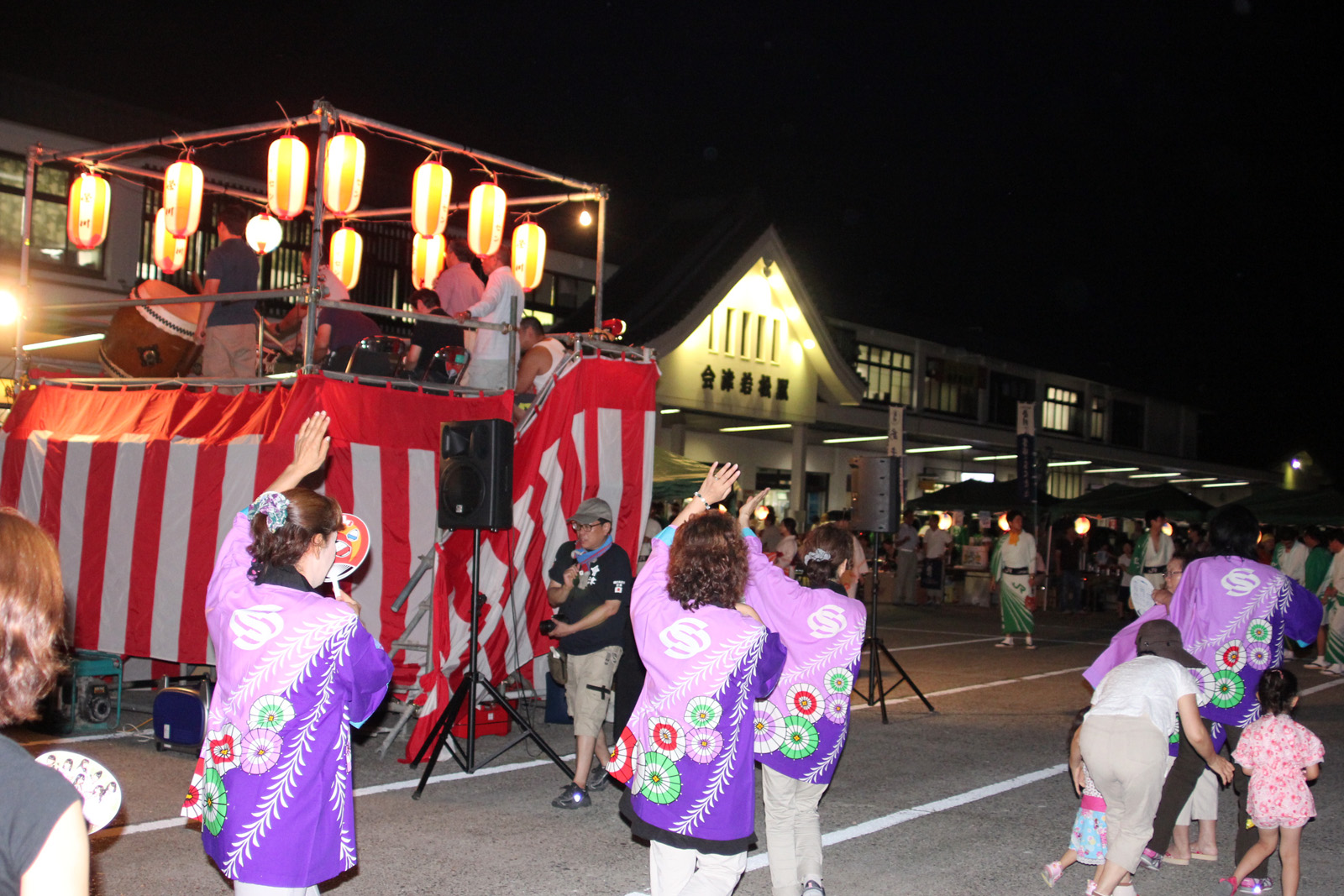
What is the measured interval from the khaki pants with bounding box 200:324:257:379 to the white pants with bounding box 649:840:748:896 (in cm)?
652

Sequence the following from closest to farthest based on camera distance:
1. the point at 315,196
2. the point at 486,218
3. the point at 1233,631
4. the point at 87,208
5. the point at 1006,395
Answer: the point at 1233,631 < the point at 315,196 < the point at 87,208 < the point at 486,218 < the point at 1006,395

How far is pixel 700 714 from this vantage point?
372 cm

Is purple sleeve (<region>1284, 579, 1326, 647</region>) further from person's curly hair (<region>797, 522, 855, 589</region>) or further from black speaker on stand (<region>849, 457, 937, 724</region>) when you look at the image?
black speaker on stand (<region>849, 457, 937, 724</region>)

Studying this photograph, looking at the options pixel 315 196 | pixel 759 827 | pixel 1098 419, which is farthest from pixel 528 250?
pixel 1098 419

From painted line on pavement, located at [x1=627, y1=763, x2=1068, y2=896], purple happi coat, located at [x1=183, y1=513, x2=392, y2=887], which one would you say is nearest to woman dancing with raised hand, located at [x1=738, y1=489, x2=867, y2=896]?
painted line on pavement, located at [x1=627, y1=763, x2=1068, y2=896]

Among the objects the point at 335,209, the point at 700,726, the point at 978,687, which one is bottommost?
the point at 978,687

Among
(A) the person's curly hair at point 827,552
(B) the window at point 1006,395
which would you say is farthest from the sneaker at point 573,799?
(B) the window at point 1006,395

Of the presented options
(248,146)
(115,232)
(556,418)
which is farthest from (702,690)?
Answer: (248,146)

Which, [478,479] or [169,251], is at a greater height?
[169,251]

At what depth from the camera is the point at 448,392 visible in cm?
899

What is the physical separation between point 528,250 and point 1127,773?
29.2 ft

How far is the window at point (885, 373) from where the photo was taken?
31188 mm

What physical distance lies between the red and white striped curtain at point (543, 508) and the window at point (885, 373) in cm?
2213

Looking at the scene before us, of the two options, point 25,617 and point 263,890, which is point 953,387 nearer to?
point 263,890
